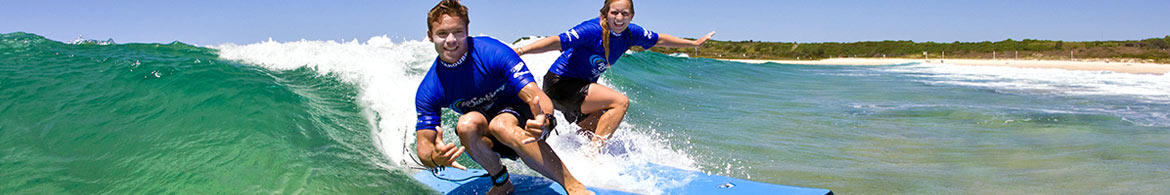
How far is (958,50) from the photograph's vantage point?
5522cm

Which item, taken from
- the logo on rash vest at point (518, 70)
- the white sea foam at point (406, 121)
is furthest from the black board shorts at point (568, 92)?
the logo on rash vest at point (518, 70)

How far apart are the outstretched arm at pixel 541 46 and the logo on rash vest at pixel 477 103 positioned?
34 cm

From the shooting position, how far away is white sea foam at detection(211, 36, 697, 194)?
154 inches

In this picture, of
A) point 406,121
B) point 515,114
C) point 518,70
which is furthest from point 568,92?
point 406,121

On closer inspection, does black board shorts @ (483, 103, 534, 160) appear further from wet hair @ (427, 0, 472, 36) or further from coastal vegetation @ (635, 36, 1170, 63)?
coastal vegetation @ (635, 36, 1170, 63)

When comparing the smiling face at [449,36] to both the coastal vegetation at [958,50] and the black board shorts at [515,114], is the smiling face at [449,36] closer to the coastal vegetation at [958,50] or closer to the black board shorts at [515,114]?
the black board shorts at [515,114]

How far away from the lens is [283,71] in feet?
30.5

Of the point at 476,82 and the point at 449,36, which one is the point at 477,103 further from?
the point at 449,36

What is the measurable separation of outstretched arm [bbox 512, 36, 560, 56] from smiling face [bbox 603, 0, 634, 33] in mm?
376

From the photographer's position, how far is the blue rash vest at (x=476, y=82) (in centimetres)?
294

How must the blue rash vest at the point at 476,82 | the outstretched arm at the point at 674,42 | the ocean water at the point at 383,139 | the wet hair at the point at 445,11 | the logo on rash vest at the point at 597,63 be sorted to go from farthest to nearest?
the outstretched arm at the point at 674,42
the logo on rash vest at the point at 597,63
the ocean water at the point at 383,139
the blue rash vest at the point at 476,82
the wet hair at the point at 445,11

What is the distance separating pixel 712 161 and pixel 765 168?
457 millimetres

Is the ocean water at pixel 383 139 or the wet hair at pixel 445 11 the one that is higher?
the wet hair at pixel 445 11

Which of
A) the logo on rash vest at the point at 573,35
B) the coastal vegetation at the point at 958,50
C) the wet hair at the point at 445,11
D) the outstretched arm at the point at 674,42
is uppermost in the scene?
the wet hair at the point at 445,11
